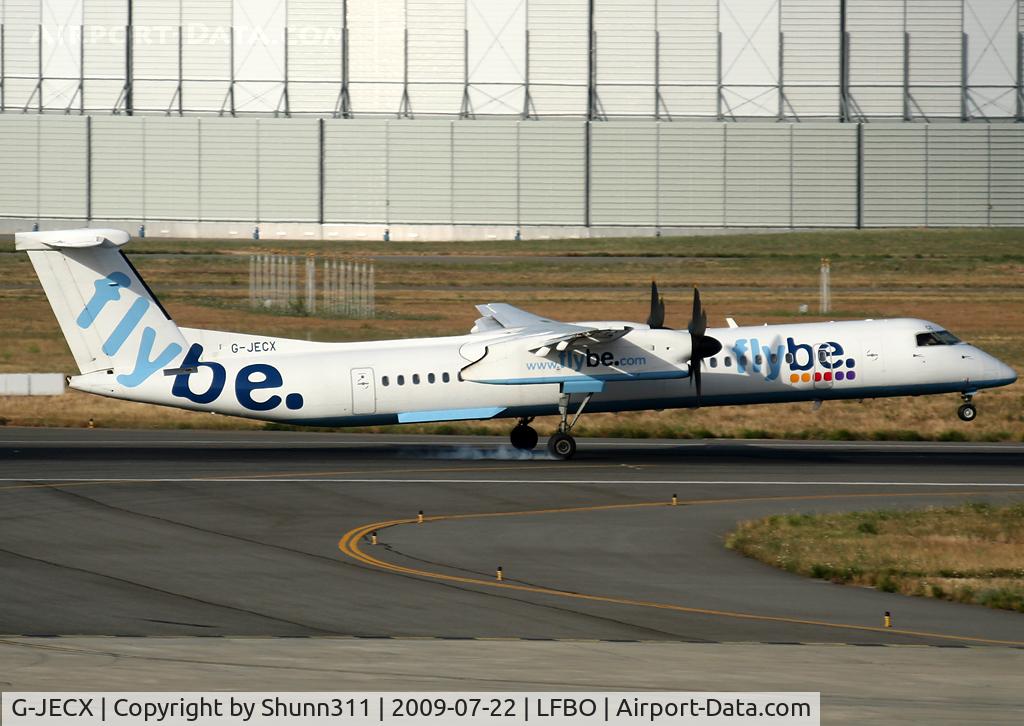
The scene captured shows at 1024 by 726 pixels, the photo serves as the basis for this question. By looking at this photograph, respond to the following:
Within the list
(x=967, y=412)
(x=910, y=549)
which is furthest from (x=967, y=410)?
(x=910, y=549)

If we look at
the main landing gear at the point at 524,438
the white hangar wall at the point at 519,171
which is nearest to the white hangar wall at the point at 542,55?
the white hangar wall at the point at 519,171

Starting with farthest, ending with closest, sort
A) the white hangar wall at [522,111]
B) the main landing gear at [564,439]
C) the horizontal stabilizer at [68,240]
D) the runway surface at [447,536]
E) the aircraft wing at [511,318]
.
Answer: the white hangar wall at [522,111] < the aircraft wing at [511,318] < the main landing gear at [564,439] < the horizontal stabilizer at [68,240] < the runway surface at [447,536]

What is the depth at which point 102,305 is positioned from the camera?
31.8m

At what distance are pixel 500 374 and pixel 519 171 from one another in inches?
2355

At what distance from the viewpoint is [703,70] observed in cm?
9025

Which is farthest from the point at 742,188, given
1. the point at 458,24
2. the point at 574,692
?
the point at 574,692

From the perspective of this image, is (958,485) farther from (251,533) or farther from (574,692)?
(574,692)

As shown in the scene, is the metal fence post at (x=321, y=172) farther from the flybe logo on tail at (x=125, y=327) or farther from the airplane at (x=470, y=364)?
the flybe logo on tail at (x=125, y=327)

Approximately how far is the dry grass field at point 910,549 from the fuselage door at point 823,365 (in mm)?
8148

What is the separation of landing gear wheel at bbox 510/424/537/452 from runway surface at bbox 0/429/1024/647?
89cm

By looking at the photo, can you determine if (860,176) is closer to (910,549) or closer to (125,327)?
(125,327)

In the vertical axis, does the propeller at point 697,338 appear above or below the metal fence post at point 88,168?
below

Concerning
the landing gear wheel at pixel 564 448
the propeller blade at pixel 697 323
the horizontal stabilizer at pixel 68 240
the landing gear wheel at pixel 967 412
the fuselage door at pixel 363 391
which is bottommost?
the landing gear wheel at pixel 564 448

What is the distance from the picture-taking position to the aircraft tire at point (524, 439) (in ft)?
116
